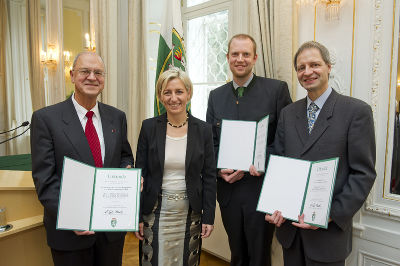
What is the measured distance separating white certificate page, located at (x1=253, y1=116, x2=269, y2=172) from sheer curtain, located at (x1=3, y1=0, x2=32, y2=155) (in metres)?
6.30

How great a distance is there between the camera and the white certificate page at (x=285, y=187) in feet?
5.32

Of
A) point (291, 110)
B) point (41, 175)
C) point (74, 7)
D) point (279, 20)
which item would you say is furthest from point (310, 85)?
point (74, 7)

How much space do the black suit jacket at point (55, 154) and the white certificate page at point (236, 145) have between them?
0.79m

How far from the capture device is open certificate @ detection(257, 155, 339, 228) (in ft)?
4.95

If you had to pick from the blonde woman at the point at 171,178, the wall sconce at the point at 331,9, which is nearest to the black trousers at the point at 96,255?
the blonde woman at the point at 171,178

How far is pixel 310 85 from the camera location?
1.75 meters

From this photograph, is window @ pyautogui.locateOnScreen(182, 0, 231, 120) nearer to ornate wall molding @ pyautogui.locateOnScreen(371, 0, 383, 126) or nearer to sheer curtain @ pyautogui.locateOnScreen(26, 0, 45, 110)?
ornate wall molding @ pyautogui.locateOnScreen(371, 0, 383, 126)

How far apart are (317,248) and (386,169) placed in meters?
0.91

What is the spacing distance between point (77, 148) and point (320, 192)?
1.29 meters

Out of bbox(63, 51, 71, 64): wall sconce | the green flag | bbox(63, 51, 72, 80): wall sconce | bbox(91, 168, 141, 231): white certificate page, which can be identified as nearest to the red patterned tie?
bbox(91, 168, 141, 231): white certificate page

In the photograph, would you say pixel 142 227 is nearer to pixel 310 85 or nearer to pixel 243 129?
pixel 243 129

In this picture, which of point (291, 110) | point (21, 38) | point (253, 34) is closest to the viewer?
point (291, 110)

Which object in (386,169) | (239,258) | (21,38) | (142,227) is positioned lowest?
(239,258)

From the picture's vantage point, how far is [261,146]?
6.70 feet
